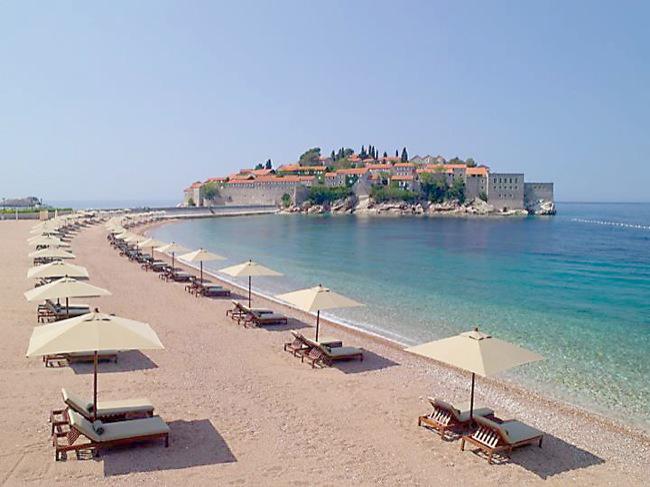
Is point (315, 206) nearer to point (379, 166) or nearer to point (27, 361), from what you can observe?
point (379, 166)

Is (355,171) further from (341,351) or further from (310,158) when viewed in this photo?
(341,351)

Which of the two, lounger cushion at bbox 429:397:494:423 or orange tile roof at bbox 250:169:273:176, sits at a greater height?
orange tile roof at bbox 250:169:273:176

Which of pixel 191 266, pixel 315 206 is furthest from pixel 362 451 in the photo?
pixel 315 206

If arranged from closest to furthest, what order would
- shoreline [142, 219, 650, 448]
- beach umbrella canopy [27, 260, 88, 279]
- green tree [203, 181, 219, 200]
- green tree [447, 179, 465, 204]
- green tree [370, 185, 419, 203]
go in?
shoreline [142, 219, 650, 448]
beach umbrella canopy [27, 260, 88, 279]
green tree [370, 185, 419, 203]
green tree [447, 179, 465, 204]
green tree [203, 181, 219, 200]

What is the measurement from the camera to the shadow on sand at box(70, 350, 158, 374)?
1083 centimetres

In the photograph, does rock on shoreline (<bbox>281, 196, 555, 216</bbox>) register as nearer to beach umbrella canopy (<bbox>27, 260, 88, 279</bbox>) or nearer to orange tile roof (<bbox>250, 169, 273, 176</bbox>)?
orange tile roof (<bbox>250, 169, 273, 176</bbox>)

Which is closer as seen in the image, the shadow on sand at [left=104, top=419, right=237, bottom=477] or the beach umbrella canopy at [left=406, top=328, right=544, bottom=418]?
the shadow on sand at [left=104, top=419, right=237, bottom=477]

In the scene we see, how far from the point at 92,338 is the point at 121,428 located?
128cm

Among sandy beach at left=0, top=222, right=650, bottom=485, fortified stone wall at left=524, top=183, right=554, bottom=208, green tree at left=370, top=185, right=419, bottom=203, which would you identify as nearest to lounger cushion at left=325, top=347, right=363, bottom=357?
sandy beach at left=0, top=222, right=650, bottom=485

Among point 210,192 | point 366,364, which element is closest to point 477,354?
point 366,364

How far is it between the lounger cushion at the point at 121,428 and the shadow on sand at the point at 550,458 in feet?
14.5

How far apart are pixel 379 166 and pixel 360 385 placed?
131m

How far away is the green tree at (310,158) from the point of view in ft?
521

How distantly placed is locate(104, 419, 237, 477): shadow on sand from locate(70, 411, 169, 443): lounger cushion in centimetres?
20
